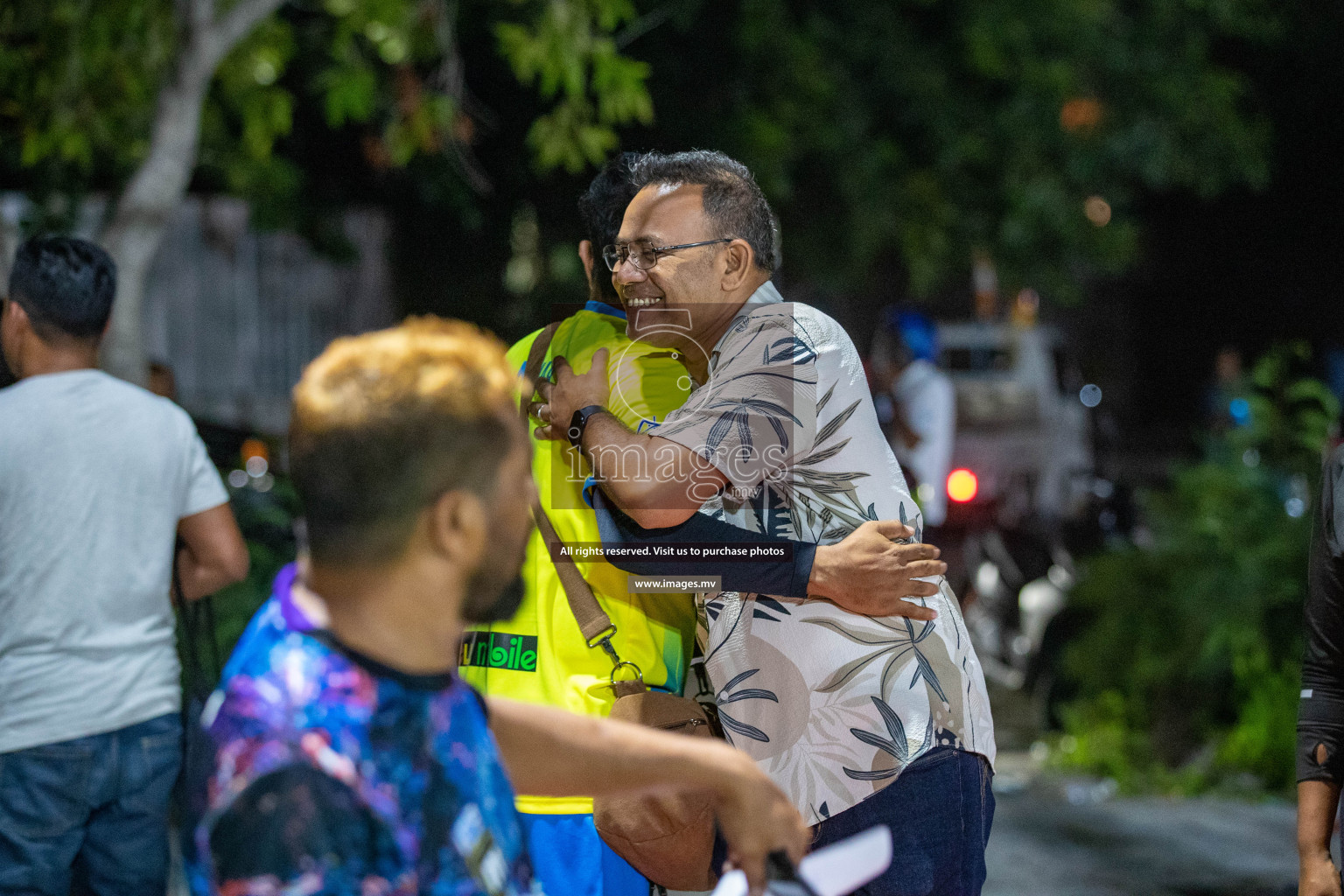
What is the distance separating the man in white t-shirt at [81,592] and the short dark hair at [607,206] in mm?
1221

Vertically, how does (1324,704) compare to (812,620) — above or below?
below

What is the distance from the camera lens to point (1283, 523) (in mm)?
6109

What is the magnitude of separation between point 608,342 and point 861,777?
34.0 inches

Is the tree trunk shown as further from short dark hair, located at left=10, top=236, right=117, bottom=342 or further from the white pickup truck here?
the white pickup truck

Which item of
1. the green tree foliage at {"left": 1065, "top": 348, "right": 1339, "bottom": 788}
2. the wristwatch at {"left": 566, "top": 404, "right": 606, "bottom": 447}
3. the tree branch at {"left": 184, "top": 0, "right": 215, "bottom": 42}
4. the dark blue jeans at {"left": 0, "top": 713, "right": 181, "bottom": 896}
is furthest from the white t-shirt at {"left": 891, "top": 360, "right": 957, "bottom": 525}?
→ the wristwatch at {"left": 566, "top": 404, "right": 606, "bottom": 447}

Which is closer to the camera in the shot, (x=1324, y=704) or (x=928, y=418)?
(x=1324, y=704)

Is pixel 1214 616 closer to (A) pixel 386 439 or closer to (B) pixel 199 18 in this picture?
(B) pixel 199 18

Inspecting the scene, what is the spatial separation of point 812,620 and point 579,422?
51cm

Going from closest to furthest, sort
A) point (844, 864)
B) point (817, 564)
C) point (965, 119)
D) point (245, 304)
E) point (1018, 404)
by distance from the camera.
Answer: point (844, 864)
point (817, 564)
point (245, 304)
point (965, 119)
point (1018, 404)

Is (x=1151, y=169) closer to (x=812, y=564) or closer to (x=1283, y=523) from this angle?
(x=1283, y=523)

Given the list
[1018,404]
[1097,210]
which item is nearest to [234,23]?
[1097,210]

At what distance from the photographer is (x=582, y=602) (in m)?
2.33

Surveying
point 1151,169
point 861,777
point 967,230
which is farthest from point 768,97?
point 861,777

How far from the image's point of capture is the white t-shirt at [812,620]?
2.23 metres
